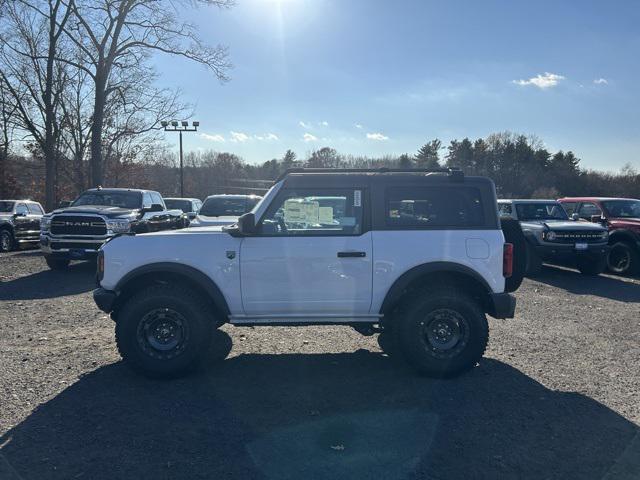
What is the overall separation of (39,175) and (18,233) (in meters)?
25.4

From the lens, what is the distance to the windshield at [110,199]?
40.6 ft

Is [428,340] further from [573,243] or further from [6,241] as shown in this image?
[6,241]

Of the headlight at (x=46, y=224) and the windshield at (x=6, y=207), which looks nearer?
the headlight at (x=46, y=224)

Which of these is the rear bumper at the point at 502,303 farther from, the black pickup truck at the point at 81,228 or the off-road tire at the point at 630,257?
the off-road tire at the point at 630,257

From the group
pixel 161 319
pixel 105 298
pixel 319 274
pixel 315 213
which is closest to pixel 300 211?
pixel 315 213

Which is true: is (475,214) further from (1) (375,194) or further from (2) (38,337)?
(2) (38,337)

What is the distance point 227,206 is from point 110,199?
10.2 ft

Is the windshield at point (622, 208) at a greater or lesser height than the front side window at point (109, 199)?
lesser

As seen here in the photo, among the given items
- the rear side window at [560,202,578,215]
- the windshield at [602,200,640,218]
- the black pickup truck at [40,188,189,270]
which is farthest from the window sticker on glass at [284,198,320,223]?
the rear side window at [560,202,578,215]

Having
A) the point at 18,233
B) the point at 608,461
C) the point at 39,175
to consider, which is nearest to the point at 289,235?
the point at 608,461

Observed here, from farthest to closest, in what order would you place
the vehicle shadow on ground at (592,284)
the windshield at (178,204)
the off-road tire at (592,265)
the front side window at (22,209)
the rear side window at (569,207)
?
the windshield at (178,204) → the front side window at (22,209) → the rear side window at (569,207) → the off-road tire at (592,265) → the vehicle shadow on ground at (592,284)

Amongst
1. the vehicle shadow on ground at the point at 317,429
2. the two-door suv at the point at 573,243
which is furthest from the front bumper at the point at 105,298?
the two-door suv at the point at 573,243

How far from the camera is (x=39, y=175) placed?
37781 millimetres

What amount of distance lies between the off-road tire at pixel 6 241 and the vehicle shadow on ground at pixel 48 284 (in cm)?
467
